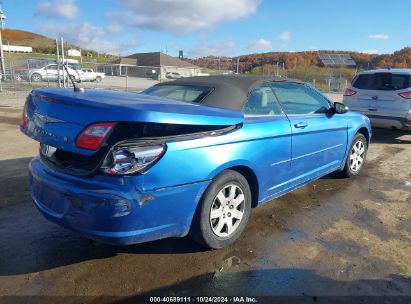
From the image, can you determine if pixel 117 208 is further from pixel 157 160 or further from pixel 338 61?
pixel 338 61

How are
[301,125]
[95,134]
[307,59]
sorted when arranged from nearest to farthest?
1. [95,134]
2. [301,125]
3. [307,59]

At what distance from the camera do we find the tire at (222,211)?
317cm

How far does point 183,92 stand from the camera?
4.11 meters

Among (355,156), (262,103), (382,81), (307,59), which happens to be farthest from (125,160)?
(307,59)

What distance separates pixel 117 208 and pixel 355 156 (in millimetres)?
4282

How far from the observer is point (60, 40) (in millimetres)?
14922

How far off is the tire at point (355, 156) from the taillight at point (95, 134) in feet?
13.2

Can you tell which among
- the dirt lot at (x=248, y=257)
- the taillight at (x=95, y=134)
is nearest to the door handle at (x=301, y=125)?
the dirt lot at (x=248, y=257)

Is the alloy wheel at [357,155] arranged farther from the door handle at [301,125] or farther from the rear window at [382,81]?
the rear window at [382,81]

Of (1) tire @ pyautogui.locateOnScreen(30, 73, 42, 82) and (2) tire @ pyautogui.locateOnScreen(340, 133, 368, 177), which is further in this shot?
(1) tire @ pyautogui.locateOnScreen(30, 73, 42, 82)

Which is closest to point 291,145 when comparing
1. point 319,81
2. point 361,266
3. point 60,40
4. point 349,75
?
point 361,266

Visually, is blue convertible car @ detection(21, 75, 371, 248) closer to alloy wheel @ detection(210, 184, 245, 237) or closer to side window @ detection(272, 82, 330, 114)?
alloy wheel @ detection(210, 184, 245, 237)

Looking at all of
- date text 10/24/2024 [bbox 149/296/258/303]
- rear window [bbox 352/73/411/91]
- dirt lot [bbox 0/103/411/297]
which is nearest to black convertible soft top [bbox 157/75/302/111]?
dirt lot [bbox 0/103/411/297]

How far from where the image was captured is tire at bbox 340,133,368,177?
5618 millimetres
